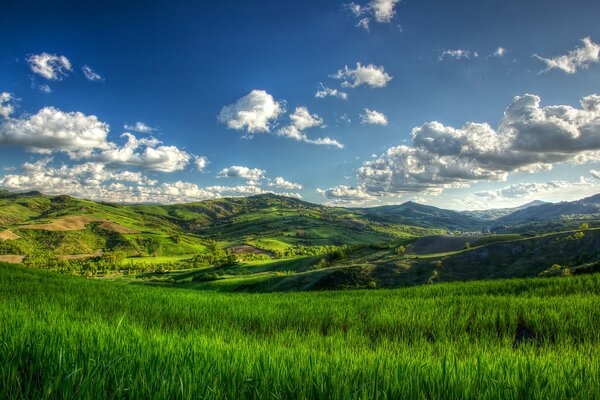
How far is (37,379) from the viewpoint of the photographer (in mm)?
2932

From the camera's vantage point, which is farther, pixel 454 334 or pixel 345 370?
pixel 454 334

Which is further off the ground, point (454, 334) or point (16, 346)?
point (16, 346)

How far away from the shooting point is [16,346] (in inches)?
135

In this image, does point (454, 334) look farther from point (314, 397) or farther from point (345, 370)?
point (314, 397)

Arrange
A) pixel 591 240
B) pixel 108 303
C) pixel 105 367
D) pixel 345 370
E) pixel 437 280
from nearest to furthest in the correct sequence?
pixel 105 367 < pixel 345 370 < pixel 108 303 < pixel 591 240 < pixel 437 280

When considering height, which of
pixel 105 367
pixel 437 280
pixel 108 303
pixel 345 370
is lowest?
pixel 437 280

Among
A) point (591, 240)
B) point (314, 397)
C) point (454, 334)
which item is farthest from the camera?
point (591, 240)

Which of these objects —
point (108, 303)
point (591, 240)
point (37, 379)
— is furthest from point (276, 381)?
point (591, 240)

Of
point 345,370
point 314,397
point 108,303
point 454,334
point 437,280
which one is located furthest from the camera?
point 437,280

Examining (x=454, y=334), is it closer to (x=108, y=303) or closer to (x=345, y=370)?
(x=345, y=370)

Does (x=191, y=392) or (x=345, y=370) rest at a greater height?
(x=191, y=392)

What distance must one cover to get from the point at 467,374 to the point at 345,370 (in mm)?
1225

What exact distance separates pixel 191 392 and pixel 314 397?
105cm

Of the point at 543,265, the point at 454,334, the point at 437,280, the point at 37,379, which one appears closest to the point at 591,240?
the point at 543,265
